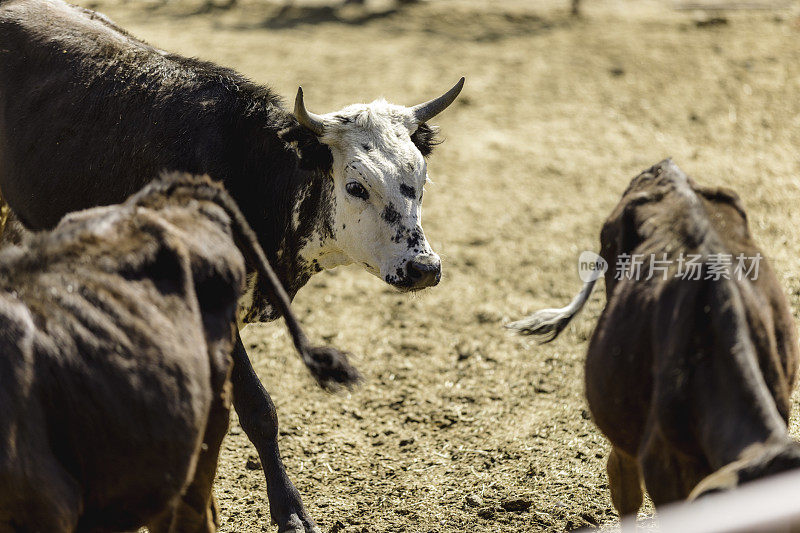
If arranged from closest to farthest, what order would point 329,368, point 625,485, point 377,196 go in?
point 329,368
point 625,485
point 377,196

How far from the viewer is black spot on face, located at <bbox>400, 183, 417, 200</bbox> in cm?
475

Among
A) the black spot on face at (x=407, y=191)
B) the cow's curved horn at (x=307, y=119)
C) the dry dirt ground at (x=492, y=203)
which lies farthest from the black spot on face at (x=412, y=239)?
the dry dirt ground at (x=492, y=203)

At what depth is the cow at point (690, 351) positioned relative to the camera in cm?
297

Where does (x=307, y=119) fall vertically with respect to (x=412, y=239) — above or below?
above

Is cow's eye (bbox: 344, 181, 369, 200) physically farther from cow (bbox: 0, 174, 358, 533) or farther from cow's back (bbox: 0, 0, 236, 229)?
cow (bbox: 0, 174, 358, 533)

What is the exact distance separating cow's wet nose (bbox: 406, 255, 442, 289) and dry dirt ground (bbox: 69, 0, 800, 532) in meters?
1.04

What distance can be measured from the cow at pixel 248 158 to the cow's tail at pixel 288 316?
2.77 ft

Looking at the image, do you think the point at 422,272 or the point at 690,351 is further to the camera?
the point at 422,272

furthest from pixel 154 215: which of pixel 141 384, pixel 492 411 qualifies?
pixel 492 411

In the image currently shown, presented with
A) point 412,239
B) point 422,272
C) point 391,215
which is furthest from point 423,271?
point 391,215

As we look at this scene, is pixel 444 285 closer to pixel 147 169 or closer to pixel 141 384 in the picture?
pixel 147 169

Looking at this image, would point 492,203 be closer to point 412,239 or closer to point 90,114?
point 412,239

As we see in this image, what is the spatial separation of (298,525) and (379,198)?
1629 millimetres

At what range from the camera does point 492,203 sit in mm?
8016
